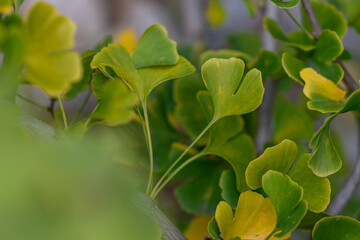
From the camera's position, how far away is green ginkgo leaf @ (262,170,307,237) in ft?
0.70

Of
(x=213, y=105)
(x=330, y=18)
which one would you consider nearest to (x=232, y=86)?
(x=213, y=105)

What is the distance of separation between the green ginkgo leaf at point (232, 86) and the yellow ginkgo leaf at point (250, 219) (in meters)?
0.05

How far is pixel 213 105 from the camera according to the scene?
255mm

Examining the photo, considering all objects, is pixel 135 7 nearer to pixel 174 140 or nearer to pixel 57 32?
pixel 174 140

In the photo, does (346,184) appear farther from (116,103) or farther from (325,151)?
(116,103)

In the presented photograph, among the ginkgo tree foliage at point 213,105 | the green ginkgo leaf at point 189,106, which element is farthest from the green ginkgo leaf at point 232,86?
the green ginkgo leaf at point 189,106

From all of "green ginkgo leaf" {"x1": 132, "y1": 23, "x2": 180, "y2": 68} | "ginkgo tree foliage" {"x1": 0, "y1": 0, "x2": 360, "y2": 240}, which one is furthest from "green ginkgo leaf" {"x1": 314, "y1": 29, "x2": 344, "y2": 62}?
"green ginkgo leaf" {"x1": 132, "y1": 23, "x2": 180, "y2": 68}

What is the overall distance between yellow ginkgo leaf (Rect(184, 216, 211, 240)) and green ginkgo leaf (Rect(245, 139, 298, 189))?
12 cm

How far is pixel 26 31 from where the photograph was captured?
166mm

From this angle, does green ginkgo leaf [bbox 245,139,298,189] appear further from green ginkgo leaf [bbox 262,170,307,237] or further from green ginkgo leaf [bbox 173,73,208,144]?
green ginkgo leaf [bbox 173,73,208,144]

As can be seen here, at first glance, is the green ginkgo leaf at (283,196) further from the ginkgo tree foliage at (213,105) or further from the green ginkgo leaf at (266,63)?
the green ginkgo leaf at (266,63)

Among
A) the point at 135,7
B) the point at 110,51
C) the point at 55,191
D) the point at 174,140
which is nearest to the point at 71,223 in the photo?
the point at 55,191

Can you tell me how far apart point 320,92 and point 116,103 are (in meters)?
0.13

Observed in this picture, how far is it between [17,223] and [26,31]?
8 cm
